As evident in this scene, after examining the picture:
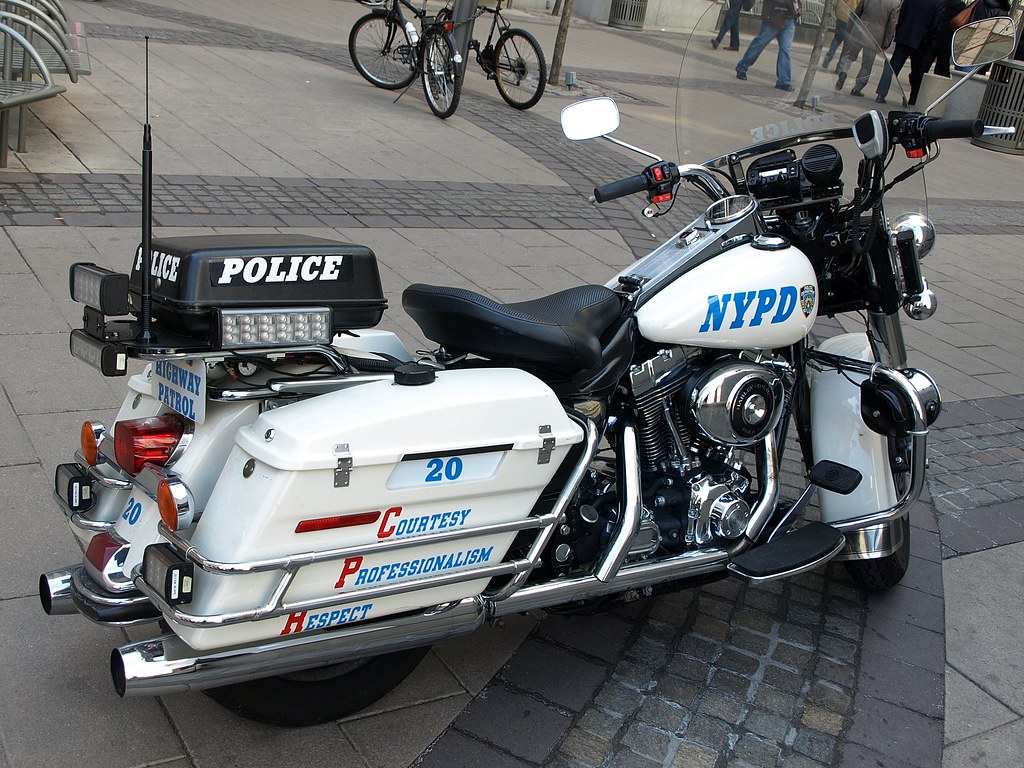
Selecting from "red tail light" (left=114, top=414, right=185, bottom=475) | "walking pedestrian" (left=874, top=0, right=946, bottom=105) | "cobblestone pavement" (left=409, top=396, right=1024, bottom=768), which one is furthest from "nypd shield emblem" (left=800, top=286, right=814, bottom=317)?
"walking pedestrian" (left=874, top=0, right=946, bottom=105)

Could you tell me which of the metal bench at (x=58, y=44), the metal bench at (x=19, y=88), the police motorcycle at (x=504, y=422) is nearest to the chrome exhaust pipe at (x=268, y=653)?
the police motorcycle at (x=504, y=422)

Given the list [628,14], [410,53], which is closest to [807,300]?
[410,53]

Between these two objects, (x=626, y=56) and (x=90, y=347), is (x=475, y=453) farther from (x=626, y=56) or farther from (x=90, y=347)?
(x=626, y=56)

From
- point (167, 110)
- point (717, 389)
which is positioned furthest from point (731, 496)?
point (167, 110)

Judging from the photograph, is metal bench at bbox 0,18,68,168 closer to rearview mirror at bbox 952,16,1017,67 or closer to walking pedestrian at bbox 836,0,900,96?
walking pedestrian at bbox 836,0,900,96

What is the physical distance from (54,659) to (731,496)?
1.91m

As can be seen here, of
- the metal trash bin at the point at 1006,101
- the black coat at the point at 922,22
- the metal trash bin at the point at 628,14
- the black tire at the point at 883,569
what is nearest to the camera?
the black tire at the point at 883,569

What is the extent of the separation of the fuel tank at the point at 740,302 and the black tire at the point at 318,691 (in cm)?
112

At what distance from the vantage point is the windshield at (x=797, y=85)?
324 cm

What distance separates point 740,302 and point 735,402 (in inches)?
11.0

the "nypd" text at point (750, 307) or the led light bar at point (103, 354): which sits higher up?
the "nypd" text at point (750, 307)

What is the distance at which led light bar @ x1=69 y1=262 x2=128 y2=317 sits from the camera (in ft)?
7.03

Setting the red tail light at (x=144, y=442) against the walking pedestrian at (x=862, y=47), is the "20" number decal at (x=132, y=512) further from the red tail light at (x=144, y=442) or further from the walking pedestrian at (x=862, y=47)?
the walking pedestrian at (x=862, y=47)

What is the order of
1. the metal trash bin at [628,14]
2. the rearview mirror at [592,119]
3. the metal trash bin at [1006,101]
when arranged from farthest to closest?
the metal trash bin at [628,14]
the metal trash bin at [1006,101]
the rearview mirror at [592,119]
